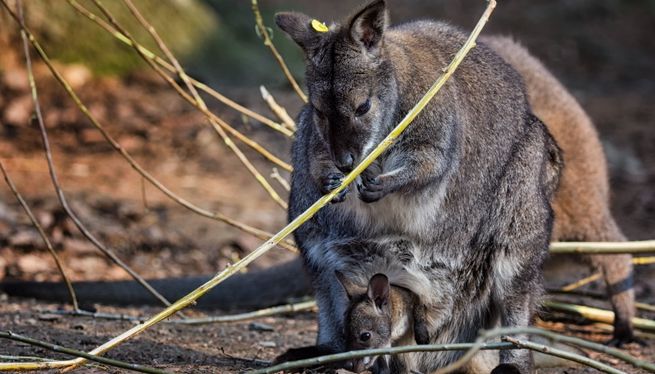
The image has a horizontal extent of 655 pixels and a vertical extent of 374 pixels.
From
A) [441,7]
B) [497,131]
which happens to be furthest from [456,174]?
[441,7]

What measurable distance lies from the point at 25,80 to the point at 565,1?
794 centimetres

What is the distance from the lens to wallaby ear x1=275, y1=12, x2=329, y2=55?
4.04 meters

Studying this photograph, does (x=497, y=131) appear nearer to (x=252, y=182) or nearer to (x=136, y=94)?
(x=252, y=182)

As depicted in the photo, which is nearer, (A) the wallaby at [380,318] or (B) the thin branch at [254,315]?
(A) the wallaby at [380,318]

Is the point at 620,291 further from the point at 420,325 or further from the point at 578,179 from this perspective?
the point at 420,325

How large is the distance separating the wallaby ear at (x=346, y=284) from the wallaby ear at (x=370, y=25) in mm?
902

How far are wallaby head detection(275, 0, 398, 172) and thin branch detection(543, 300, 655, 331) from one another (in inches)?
82.3

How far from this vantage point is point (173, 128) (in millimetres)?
9766

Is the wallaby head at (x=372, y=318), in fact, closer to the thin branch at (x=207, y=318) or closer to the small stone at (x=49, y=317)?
the thin branch at (x=207, y=318)

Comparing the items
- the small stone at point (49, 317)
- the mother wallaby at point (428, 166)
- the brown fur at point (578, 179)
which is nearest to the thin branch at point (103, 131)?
the small stone at point (49, 317)

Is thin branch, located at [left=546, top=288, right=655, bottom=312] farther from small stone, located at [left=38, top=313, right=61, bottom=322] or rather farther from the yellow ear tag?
small stone, located at [left=38, top=313, right=61, bottom=322]

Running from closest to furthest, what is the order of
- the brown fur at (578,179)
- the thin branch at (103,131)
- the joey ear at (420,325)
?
the joey ear at (420,325) < the thin branch at (103,131) < the brown fur at (578,179)

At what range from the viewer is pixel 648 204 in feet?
28.8

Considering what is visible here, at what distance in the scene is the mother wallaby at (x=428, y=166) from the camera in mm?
3926
